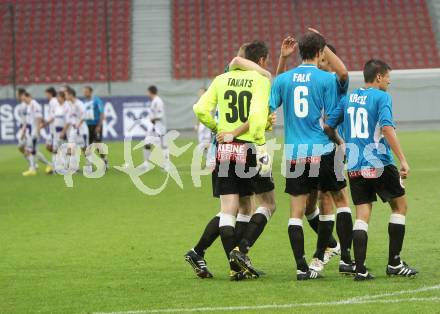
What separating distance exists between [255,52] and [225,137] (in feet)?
2.89

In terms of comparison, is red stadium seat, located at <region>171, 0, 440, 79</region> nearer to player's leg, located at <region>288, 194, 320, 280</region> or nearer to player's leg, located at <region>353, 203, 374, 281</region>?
player's leg, located at <region>288, 194, 320, 280</region>

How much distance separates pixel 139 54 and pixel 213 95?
3365 centimetres

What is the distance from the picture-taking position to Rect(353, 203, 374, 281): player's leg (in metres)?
9.03

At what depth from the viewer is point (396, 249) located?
30.2 ft

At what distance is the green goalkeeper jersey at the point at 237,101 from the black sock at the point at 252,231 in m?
0.80

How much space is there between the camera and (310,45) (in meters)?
9.24

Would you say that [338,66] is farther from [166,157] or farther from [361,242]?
[166,157]

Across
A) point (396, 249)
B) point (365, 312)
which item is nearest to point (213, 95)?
point (396, 249)

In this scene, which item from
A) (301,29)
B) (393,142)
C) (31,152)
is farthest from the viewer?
(301,29)

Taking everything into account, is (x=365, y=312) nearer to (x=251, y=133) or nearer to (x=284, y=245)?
(x=251, y=133)

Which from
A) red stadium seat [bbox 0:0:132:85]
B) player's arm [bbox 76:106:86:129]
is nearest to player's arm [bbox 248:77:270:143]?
player's arm [bbox 76:106:86:129]

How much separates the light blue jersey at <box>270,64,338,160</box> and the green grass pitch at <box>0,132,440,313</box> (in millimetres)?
1269

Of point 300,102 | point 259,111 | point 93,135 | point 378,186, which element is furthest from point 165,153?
point 378,186

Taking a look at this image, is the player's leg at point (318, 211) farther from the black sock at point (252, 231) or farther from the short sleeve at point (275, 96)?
the short sleeve at point (275, 96)
